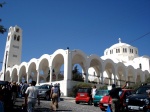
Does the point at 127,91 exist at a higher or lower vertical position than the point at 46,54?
lower

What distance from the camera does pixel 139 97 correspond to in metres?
11.2

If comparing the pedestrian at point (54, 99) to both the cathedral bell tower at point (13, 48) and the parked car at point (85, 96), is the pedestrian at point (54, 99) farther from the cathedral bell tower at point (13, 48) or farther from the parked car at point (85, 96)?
the cathedral bell tower at point (13, 48)

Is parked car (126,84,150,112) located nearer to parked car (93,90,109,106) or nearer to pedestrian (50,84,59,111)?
pedestrian (50,84,59,111)

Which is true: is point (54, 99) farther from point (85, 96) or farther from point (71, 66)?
point (71, 66)

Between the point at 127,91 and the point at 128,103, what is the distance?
2044mm

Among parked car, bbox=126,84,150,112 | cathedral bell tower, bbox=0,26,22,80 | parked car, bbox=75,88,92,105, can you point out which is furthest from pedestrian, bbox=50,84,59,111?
cathedral bell tower, bbox=0,26,22,80

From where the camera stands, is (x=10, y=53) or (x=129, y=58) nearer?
(x=10, y=53)

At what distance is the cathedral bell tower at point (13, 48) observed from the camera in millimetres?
50631

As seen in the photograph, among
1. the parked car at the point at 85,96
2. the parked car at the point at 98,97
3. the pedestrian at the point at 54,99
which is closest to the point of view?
the pedestrian at the point at 54,99

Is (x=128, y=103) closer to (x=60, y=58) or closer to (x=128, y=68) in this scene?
(x=60, y=58)

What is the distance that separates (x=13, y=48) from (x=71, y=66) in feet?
80.3

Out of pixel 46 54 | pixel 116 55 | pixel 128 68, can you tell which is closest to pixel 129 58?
pixel 116 55

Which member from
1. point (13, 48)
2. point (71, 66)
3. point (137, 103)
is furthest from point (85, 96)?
point (13, 48)

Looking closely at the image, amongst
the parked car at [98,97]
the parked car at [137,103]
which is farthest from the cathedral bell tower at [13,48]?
the parked car at [137,103]
